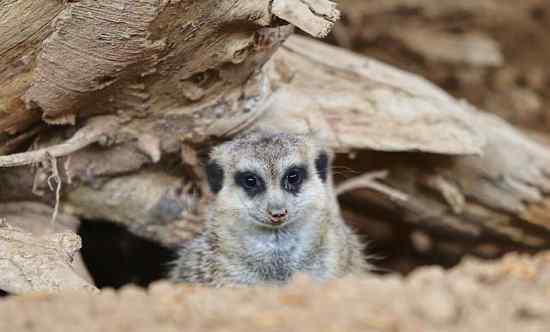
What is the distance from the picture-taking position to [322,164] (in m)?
3.64

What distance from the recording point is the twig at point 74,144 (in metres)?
3.22

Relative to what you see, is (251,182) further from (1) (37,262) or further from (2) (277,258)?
(1) (37,262)

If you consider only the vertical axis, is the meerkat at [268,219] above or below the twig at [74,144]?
below

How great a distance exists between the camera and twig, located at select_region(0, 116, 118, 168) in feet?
10.6

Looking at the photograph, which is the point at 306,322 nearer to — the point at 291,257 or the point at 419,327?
the point at 419,327

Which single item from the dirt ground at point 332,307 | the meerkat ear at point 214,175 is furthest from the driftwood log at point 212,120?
the dirt ground at point 332,307

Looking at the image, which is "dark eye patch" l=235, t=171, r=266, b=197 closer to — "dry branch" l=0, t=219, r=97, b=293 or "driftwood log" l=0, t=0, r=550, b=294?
"driftwood log" l=0, t=0, r=550, b=294

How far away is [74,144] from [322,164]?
42.5 inches

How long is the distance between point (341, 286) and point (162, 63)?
4.77ft

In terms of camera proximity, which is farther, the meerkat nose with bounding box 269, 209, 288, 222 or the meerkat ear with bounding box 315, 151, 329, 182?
the meerkat ear with bounding box 315, 151, 329, 182

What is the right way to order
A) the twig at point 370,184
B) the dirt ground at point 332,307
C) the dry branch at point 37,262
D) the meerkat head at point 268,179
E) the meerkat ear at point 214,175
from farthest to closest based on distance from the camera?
1. the twig at point 370,184
2. the meerkat ear at point 214,175
3. the meerkat head at point 268,179
4. the dry branch at point 37,262
5. the dirt ground at point 332,307

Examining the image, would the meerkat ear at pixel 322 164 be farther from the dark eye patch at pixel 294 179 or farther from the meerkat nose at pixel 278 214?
the meerkat nose at pixel 278 214

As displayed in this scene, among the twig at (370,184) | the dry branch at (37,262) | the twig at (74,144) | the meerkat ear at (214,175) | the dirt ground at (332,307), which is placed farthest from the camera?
the twig at (370,184)

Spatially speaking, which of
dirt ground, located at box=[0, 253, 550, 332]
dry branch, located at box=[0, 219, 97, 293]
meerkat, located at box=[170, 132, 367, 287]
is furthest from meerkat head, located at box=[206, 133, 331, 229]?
dirt ground, located at box=[0, 253, 550, 332]
